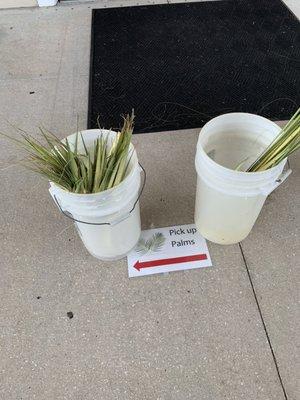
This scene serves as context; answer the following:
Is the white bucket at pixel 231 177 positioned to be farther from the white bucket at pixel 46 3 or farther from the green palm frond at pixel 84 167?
the white bucket at pixel 46 3

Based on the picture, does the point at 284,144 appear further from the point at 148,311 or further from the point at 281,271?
the point at 148,311

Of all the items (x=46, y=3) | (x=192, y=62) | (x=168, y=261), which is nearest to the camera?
(x=168, y=261)

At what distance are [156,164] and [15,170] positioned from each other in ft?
1.83

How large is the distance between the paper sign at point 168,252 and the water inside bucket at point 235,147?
26 cm

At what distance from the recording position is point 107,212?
0.85 m

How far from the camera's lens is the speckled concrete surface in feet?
2.93

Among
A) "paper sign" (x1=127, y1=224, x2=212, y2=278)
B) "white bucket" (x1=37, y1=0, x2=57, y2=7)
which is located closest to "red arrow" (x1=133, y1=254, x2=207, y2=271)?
"paper sign" (x1=127, y1=224, x2=212, y2=278)

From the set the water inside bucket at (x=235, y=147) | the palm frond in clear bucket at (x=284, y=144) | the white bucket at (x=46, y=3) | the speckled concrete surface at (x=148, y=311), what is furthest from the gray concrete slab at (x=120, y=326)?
the white bucket at (x=46, y=3)

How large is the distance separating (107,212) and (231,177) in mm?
320

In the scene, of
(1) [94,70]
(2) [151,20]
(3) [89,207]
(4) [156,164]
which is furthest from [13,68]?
(3) [89,207]

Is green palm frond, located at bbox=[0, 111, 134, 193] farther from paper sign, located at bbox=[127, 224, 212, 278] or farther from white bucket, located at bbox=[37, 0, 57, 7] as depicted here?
white bucket, located at bbox=[37, 0, 57, 7]

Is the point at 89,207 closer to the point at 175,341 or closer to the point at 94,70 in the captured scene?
the point at 175,341

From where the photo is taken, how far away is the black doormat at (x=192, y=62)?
150 centimetres

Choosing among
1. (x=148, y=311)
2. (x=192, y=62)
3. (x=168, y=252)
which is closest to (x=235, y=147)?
(x=168, y=252)
